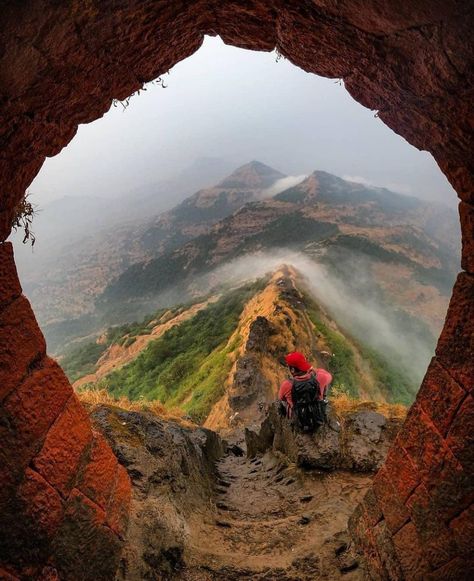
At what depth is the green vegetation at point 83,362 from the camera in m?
36.1

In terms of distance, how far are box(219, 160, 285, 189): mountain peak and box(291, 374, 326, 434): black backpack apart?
163 m

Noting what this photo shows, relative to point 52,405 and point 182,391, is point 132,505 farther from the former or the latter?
point 182,391

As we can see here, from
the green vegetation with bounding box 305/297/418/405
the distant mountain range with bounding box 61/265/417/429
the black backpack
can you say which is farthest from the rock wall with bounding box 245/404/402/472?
the green vegetation with bounding box 305/297/418/405

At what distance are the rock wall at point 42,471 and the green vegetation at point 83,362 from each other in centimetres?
3293

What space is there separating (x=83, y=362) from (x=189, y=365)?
69.8 feet

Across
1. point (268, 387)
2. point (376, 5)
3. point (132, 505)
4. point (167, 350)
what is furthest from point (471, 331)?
point (167, 350)

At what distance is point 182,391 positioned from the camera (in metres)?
21.5

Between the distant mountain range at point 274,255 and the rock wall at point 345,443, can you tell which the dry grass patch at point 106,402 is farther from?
the distant mountain range at point 274,255

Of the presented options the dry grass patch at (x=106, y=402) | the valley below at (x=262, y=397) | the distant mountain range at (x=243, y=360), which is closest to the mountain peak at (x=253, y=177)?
the valley below at (x=262, y=397)

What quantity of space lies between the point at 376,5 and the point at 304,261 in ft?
152

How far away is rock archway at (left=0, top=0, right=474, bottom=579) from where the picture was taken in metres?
2.69

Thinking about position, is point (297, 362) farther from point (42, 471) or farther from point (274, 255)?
point (274, 255)

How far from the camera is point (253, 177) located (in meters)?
174

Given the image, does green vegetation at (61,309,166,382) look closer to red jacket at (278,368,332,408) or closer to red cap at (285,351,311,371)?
red jacket at (278,368,332,408)
